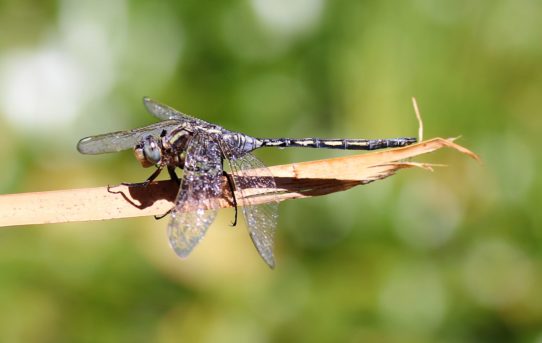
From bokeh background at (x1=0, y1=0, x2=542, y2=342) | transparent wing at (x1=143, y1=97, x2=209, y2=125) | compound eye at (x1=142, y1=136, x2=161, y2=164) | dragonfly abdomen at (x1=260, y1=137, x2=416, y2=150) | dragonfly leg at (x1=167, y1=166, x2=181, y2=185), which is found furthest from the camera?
bokeh background at (x1=0, y1=0, x2=542, y2=342)

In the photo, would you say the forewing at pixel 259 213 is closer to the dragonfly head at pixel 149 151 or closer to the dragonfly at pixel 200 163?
the dragonfly at pixel 200 163

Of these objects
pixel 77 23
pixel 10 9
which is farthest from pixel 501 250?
pixel 10 9

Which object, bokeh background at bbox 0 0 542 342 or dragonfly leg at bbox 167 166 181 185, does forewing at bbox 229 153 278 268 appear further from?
bokeh background at bbox 0 0 542 342

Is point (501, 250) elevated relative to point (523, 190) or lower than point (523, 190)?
lower

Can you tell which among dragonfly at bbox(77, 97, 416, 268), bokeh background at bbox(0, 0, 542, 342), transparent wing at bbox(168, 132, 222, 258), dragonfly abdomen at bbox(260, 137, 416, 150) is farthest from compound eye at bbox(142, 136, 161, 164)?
bokeh background at bbox(0, 0, 542, 342)

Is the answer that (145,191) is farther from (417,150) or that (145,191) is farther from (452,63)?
(452,63)
